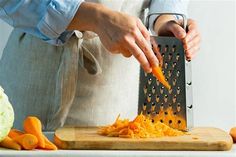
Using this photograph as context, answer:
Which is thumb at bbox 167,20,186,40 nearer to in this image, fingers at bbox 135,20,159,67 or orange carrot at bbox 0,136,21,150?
fingers at bbox 135,20,159,67

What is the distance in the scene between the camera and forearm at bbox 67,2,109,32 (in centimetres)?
138

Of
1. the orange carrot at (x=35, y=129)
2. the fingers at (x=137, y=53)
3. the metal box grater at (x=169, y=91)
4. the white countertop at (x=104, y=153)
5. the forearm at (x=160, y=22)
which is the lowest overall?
the white countertop at (x=104, y=153)

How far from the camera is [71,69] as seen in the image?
1610mm

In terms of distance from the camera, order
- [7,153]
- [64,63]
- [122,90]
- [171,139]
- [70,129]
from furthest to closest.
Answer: [122,90]
[64,63]
[70,129]
[171,139]
[7,153]

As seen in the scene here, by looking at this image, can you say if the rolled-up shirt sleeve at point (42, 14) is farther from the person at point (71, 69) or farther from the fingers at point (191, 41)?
the fingers at point (191, 41)

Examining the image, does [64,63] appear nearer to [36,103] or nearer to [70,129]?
[36,103]

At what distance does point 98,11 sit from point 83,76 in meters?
0.35

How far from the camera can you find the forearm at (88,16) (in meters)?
1.38

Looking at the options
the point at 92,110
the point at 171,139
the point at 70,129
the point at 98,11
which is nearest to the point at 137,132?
the point at 171,139

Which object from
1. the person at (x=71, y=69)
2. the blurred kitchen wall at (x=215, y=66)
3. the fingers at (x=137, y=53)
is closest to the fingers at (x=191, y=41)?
the person at (x=71, y=69)

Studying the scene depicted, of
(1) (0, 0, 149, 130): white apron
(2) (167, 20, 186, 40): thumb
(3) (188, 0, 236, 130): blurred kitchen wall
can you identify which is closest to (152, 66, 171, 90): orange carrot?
(2) (167, 20, 186, 40): thumb

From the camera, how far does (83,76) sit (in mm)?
1687

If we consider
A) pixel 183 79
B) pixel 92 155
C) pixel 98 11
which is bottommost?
pixel 92 155

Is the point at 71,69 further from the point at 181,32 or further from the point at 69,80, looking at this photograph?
the point at 181,32
